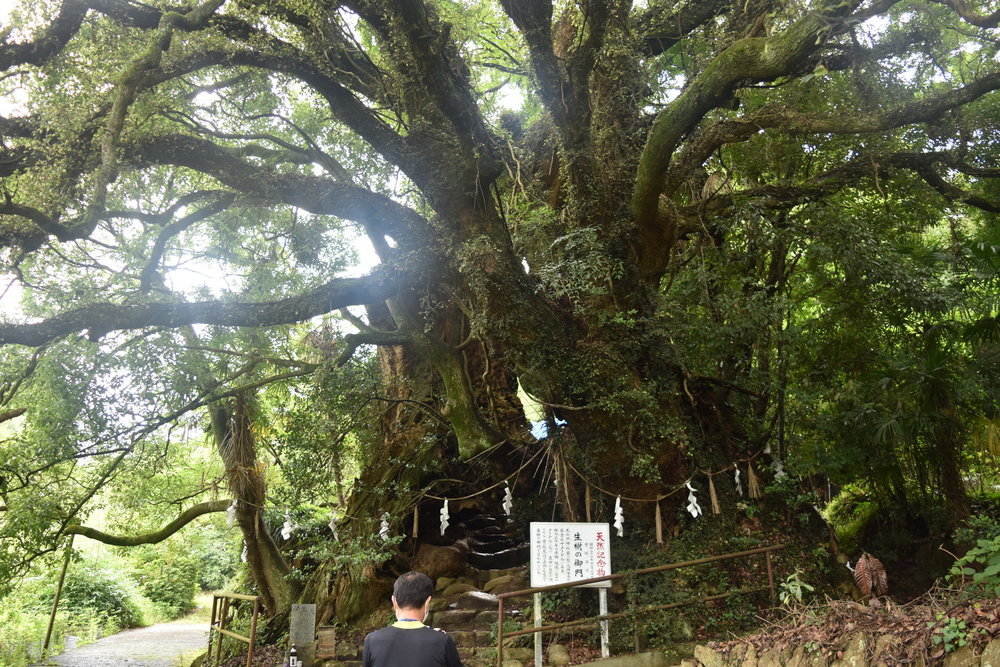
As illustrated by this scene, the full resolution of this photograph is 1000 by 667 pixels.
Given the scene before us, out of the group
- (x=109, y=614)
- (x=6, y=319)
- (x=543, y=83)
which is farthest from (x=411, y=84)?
(x=109, y=614)

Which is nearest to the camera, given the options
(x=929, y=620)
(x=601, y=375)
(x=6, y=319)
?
(x=929, y=620)

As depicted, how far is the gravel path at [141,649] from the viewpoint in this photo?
1184cm

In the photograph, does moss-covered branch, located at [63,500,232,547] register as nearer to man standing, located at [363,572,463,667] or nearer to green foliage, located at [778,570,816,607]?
green foliage, located at [778,570,816,607]

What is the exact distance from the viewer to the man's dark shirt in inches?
92.0

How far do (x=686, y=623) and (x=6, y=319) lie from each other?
7108 millimetres

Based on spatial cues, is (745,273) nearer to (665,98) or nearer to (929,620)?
(665,98)

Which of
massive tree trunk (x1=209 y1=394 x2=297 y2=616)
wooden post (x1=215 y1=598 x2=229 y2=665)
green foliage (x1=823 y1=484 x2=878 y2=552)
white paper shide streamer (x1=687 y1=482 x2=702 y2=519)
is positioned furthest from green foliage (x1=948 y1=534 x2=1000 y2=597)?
massive tree trunk (x1=209 y1=394 x2=297 y2=616)

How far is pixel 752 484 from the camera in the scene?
25.5 ft

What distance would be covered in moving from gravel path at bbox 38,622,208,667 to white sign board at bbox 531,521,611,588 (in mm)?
8506

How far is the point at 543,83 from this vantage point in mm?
7398

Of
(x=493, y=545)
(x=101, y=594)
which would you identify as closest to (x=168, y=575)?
(x=101, y=594)

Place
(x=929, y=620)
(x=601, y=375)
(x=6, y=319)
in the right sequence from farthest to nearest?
1. (x=601, y=375)
2. (x=6, y=319)
3. (x=929, y=620)

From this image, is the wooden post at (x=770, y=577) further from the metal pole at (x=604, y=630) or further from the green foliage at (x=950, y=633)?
the green foliage at (x=950, y=633)

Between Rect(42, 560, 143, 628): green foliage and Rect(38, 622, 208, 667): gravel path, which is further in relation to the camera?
Rect(42, 560, 143, 628): green foliage
